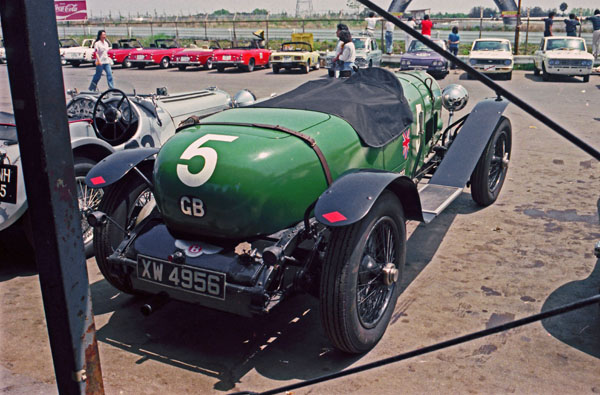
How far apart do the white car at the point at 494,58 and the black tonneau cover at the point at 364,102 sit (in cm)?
1339

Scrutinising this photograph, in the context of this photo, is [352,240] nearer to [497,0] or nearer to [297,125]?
[297,125]

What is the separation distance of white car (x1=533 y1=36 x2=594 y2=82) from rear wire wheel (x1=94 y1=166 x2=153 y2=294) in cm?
1563

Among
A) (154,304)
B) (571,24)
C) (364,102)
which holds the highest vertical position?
(571,24)

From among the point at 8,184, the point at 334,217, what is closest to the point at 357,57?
the point at 8,184

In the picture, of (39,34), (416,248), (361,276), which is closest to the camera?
(39,34)

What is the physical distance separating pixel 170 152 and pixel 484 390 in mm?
2339

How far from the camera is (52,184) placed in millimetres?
1601

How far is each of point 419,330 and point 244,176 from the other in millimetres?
1571

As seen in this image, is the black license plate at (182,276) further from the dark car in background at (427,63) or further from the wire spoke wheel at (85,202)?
the dark car in background at (427,63)

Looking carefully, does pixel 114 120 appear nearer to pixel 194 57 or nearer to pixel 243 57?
pixel 243 57

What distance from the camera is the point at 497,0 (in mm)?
53500

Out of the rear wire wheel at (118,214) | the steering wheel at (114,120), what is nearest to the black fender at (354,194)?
the rear wire wheel at (118,214)

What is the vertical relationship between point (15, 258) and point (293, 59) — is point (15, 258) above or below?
below

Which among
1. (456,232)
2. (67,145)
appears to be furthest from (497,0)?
(67,145)
